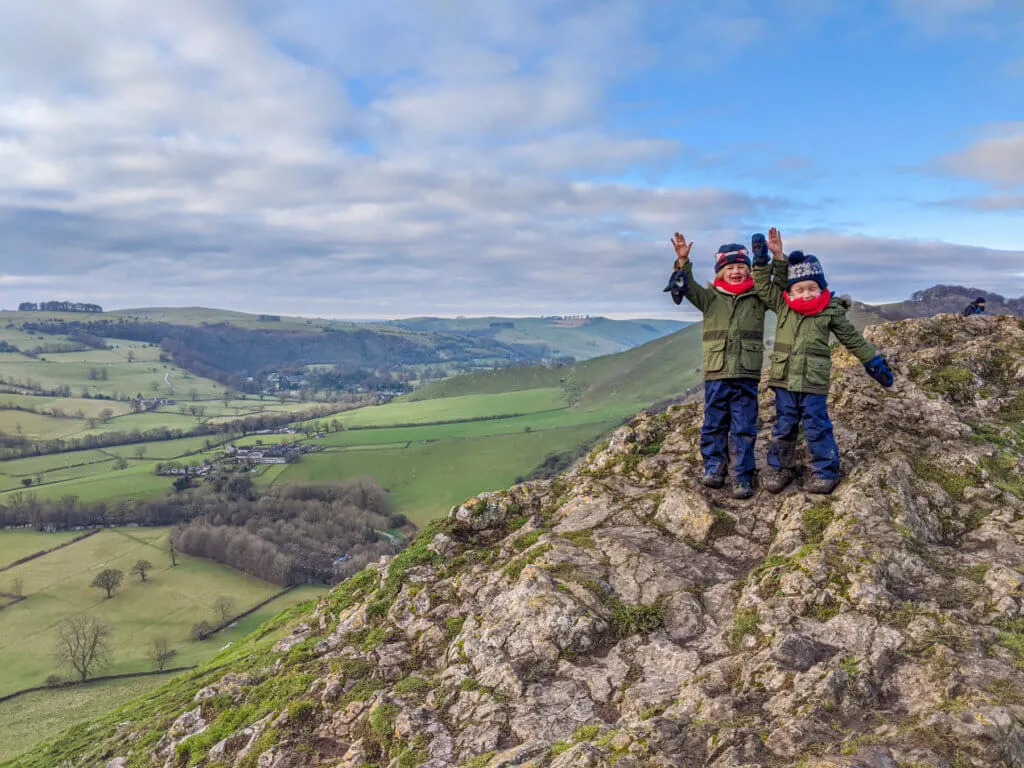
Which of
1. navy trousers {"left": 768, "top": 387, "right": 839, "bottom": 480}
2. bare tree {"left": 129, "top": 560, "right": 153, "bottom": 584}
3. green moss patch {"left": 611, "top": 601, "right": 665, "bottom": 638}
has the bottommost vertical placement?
bare tree {"left": 129, "top": 560, "right": 153, "bottom": 584}

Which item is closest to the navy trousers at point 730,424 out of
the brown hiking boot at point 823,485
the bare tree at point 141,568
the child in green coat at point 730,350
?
the child in green coat at point 730,350

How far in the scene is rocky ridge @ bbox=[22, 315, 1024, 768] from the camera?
21.2 feet

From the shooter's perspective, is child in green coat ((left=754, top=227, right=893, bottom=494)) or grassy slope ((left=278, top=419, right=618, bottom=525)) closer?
child in green coat ((left=754, top=227, right=893, bottom=494))

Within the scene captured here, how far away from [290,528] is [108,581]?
88.7ft

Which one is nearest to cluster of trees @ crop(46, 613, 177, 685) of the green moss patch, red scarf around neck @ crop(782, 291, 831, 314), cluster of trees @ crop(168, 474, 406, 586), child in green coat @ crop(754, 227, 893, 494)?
cluster of trees @ crop(168, 474, 406, 586)

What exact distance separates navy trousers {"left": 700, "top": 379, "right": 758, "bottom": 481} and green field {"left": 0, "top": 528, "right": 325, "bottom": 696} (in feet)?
219

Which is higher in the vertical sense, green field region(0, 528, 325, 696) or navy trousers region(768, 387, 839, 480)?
navy trousers region(768, 387, 839, 480)

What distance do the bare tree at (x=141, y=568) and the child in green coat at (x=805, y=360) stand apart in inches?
3759

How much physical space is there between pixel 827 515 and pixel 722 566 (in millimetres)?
2245

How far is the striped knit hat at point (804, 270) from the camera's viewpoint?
1138 cm

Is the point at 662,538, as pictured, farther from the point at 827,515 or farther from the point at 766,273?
the point at 766,273

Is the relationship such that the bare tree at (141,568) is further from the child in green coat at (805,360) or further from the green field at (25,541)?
the child in green coat at (805,360)

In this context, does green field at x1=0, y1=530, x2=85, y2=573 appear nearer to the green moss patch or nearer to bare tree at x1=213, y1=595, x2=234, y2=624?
bare tree at x1=213, y1=595, x2=234, y2=624

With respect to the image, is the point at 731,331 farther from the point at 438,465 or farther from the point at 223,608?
the point at 438,465
